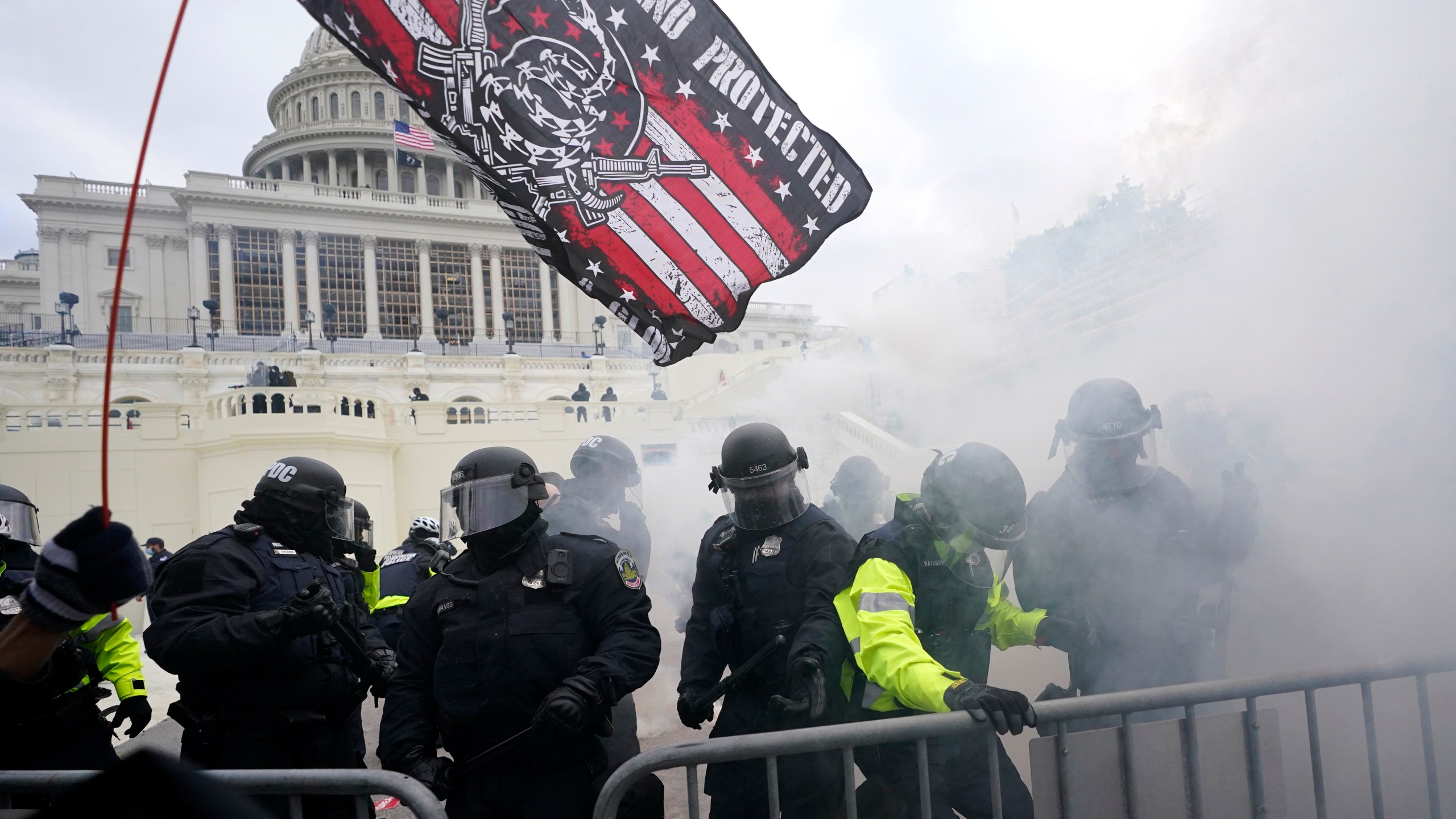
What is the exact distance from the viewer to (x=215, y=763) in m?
2.99

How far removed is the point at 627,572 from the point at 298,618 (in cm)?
110

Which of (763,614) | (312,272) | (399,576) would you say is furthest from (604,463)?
(312,272)

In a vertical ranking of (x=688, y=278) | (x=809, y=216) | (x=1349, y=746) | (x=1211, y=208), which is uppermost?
(x=1211, y=208)

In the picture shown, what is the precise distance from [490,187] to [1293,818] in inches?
143

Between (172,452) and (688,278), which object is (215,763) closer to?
(688,278)

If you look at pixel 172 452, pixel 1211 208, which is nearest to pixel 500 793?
pixel 1211 208

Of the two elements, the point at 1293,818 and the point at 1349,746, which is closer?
the point at 1293,818

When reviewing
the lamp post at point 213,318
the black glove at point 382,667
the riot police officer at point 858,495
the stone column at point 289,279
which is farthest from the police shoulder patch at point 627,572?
the stone column at point 289,279

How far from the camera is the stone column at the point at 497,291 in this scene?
5059cm

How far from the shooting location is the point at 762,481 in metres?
3.18

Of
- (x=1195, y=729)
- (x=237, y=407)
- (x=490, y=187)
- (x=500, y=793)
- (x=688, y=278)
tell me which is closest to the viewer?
(x=1195, y=729)

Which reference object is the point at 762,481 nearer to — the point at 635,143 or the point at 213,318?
the point at 635,143

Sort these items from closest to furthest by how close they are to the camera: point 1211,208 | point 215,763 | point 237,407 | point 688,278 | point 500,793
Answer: point 500,793
point 215,763
point 688,278
point 1211,208
point 237,407

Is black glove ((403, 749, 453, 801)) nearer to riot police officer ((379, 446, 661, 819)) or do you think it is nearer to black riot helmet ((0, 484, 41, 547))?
riot police officer ((379, 446, 661, 819))
